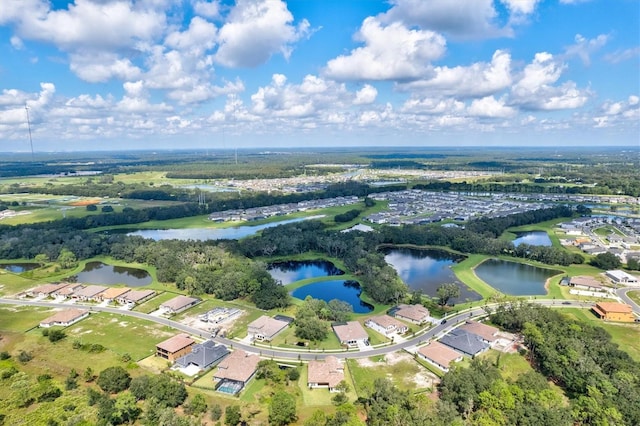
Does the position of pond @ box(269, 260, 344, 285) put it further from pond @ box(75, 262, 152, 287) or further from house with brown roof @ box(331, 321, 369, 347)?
pond @ box(75, 262, 152, 287)

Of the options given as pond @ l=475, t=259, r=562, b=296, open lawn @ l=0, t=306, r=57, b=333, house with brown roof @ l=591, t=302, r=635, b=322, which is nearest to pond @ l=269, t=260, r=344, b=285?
pond @ l=475, t=259, r=562, b=296

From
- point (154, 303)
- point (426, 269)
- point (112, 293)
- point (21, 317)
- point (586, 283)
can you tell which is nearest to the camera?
point (21, 317)

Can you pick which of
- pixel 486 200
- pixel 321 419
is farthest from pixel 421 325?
pixel 486 200

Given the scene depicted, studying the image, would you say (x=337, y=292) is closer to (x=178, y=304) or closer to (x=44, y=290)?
(x=178, y=304)

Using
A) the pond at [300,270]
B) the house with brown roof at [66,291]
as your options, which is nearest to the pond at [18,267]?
the house with brown roof at [66,291]

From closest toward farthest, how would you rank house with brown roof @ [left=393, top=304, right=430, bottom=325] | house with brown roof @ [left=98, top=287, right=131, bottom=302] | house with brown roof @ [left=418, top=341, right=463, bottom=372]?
house with brown roof @ [left=418, top=341, right=463, bottom=372]
house with brown roof @ [left=393, top=304, right=430, bottom=325]
house with brown roof @ [left=98, top=287, right=131, bottom=302]

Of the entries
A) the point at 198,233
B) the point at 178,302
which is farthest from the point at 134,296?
the point at 198,233

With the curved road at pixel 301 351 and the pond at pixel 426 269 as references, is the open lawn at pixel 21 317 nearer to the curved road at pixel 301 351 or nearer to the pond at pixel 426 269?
the curved road at pixel 301 351
